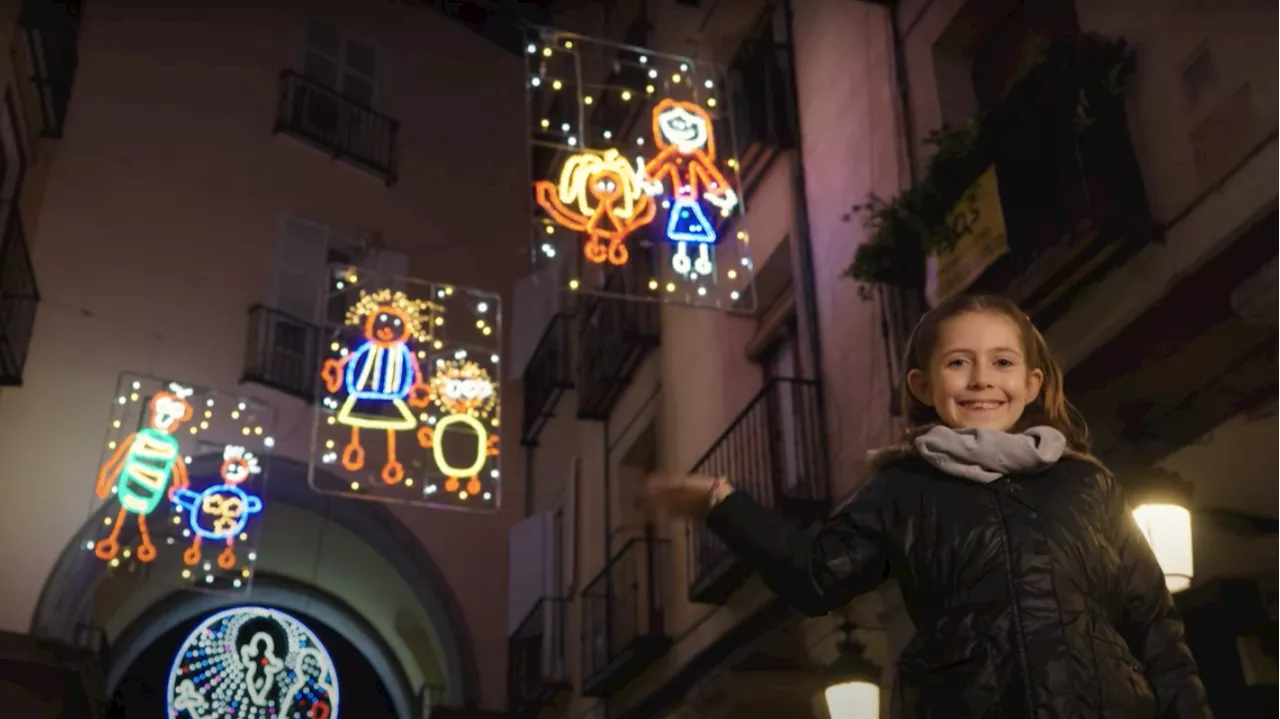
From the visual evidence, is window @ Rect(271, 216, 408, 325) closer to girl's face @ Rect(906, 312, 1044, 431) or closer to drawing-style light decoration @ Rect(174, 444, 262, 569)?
drawing-style light decoration @ Rect(174, 444, 262, 569)

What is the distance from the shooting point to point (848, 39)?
9.69 metres

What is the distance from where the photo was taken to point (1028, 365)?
93.1 inches

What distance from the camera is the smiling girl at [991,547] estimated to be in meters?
1.98

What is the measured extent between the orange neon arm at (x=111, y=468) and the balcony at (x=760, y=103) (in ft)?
20.1

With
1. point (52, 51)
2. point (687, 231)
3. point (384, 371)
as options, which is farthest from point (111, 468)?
point (687, 231)

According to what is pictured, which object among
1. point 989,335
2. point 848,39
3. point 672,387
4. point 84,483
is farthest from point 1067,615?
point 84,483

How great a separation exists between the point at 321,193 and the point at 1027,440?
14.8m

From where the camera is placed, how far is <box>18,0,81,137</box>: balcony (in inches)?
456

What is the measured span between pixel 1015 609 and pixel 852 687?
17.1 ft

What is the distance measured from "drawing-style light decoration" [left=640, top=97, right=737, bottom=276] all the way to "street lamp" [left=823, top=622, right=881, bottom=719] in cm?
301

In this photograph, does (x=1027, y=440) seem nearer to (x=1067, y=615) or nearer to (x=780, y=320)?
(x=1067, y=615)

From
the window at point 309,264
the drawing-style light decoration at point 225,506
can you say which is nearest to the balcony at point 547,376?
the window at point 309,264

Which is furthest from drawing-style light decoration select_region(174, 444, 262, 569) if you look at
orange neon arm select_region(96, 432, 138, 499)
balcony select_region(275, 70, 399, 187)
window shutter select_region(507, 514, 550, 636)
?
balcony select_region(275, 70, 399, 187)

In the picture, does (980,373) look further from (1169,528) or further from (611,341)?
(611,341)
